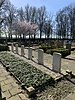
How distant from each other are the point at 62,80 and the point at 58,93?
1.03m

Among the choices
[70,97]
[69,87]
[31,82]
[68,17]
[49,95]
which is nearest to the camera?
[70,97]

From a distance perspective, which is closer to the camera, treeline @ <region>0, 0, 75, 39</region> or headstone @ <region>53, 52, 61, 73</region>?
headstone @ <region>53, 52, 61, 73</region>

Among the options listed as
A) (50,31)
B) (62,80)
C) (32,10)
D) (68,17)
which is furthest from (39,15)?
(62,80)

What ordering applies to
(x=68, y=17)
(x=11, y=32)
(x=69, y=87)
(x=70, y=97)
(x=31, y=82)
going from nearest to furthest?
(x=70, y=97) → (x=69, y=87) → (x=31, y=82) → (x=11, y=32) → (x=68, y=17)

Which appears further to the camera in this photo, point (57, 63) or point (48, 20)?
point (48, 20)

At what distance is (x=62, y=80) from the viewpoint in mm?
4844

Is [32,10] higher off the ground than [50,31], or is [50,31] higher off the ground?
[32,10]

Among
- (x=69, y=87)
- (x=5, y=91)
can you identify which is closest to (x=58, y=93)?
(x=69, y=87)

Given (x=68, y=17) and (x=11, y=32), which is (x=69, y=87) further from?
(x=68, y=17)

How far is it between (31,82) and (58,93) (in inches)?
44.5

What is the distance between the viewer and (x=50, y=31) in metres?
45.5

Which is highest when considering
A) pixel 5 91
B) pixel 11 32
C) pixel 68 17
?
pixel 68 17

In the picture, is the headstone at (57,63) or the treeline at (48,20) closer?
the headstone at (57,63)

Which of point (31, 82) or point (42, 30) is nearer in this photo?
point (31, 82)
